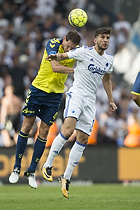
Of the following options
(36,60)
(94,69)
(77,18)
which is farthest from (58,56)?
(36,60)

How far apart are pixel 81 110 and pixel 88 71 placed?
679mm

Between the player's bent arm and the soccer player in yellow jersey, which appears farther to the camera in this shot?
the soccer player in yellow jersey

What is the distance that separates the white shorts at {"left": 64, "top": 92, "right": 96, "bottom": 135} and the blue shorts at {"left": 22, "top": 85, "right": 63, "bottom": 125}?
731 millimetres

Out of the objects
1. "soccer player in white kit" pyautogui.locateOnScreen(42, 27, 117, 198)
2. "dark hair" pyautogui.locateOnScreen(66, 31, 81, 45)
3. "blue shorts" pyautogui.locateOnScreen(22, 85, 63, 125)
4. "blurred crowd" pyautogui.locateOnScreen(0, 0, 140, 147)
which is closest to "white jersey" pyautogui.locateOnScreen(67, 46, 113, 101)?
"soccer player in white kit" pyautogui.locateOnScreen(42, 27, 117, 198)

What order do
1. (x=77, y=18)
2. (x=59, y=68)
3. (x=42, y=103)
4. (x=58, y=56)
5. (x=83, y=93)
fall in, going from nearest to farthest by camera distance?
(x=58, y=56) → (x=59, y=68) → (x=83, y=93) → (x=77, y=18) → (x=42, y=103)

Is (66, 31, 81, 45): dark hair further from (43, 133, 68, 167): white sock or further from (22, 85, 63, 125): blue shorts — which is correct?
(43, 133, 68, 167): white sock

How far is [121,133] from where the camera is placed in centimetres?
1563

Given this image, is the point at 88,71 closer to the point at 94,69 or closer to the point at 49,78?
the point at 94,69

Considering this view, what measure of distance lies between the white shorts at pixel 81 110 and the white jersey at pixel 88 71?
95 mm

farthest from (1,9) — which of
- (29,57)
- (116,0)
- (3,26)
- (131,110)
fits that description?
(131,110)

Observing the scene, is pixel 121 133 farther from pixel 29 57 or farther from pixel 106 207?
pixel 106 207

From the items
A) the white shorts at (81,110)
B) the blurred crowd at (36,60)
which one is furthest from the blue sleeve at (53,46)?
the blurred crowd at (36,60)

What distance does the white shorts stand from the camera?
830 centimetres

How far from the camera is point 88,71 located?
8500 mm
